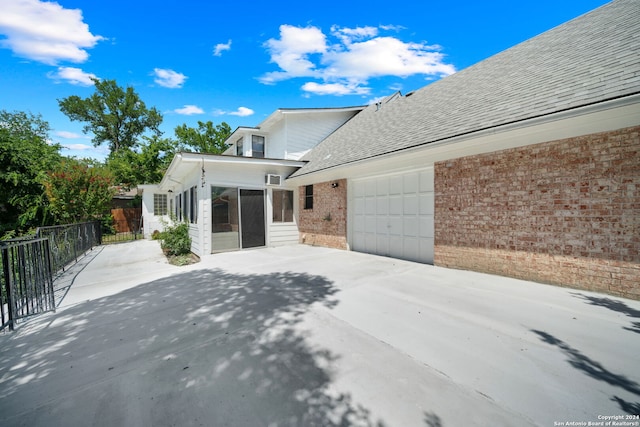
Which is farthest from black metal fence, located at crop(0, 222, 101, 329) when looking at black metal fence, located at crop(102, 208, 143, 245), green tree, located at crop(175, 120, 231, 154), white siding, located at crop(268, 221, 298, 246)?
green tree, located at crop(175, 120, 231, 154)

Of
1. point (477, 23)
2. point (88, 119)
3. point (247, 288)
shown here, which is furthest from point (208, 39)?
point (88, 119)

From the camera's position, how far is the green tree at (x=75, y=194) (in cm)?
1342

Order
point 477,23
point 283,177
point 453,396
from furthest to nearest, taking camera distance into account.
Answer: point 283,177 < point 477,23 < point 453,396

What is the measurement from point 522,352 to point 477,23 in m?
10.5

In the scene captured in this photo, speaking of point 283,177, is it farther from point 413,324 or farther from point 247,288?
point 413,324

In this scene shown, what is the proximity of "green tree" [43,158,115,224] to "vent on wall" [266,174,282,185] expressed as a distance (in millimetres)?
11555

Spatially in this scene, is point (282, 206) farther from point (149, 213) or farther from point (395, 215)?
point (149, 213)

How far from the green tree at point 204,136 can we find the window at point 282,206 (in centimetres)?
2174

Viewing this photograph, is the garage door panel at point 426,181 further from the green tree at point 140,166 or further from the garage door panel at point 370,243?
the green tree at point 140,166

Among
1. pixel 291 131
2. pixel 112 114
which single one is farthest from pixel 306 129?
pixel 112 114

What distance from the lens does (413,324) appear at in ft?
10.7

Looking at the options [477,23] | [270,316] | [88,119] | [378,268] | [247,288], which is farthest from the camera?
[88,119]

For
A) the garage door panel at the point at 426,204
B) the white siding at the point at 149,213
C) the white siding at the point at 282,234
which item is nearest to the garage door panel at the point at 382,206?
the garage door panel at the point at 426,204

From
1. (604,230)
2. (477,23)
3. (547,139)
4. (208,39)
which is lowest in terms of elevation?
(604,230)
